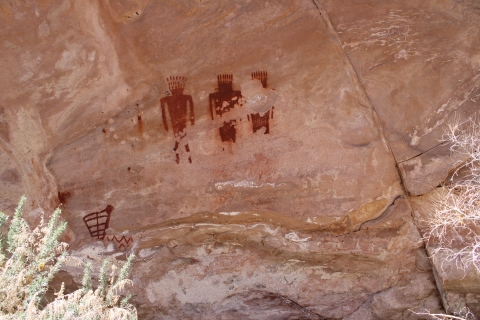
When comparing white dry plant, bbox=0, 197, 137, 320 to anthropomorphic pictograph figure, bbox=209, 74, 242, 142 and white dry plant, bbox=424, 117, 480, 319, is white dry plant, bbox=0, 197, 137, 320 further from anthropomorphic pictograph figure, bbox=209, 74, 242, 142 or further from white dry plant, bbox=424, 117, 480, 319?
white dry plant, bbox=424, 117, 480, 319

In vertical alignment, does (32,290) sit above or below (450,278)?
above

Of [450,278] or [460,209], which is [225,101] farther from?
[450,278]

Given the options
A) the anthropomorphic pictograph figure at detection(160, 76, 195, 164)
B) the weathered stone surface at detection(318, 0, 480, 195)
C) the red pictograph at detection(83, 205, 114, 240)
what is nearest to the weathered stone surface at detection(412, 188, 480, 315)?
the weathered stone surface at detection(318, 0, 480, 195)

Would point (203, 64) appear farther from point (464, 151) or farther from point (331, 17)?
point (464, 151)

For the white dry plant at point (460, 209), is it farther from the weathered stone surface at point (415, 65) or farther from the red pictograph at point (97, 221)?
the red pictograph at point (97, 221)

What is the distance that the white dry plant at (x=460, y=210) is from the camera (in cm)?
328

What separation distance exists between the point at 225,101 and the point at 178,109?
1.35ft

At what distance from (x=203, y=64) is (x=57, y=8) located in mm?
1219

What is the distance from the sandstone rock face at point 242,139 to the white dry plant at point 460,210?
0.14 metres

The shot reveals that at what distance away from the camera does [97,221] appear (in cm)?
373

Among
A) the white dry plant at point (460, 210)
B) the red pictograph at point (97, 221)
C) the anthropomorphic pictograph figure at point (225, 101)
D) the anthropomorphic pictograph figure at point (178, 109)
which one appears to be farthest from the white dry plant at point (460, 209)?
the red pictograph at point (97, 221)

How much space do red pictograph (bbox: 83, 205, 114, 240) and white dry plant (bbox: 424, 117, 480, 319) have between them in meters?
2.69

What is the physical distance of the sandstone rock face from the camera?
3402 mm

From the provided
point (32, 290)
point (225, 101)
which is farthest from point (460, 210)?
point (32, 290)
